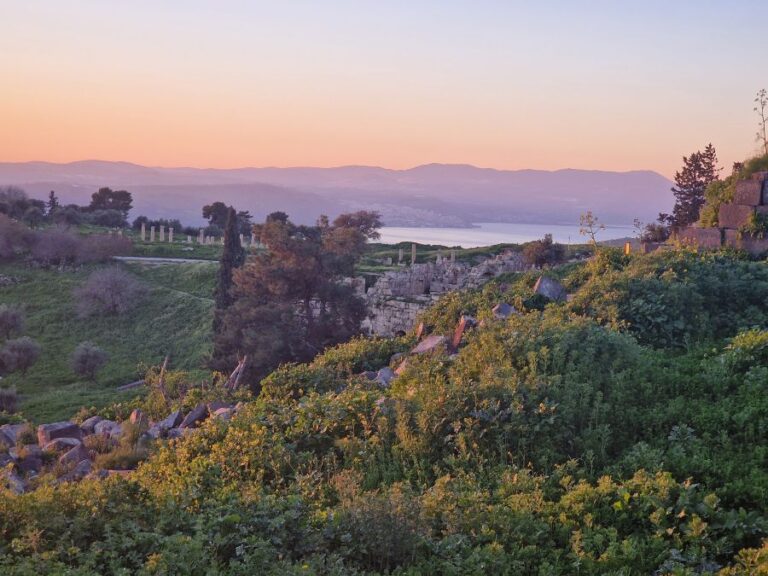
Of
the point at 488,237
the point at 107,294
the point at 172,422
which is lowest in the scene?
the point at 107,294

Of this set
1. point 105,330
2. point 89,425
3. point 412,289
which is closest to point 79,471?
point 89,425

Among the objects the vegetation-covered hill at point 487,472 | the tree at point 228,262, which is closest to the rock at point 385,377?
the vegetation-covered hill at point 487,472

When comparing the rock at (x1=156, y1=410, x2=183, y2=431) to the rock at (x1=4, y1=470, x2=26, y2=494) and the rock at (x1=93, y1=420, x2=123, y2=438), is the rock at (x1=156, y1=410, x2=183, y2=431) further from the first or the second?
the rock at (x1=4, y1=470, x2=26, y2=494)

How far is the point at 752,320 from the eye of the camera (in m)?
9.98

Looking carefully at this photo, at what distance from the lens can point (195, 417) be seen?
33.3ft

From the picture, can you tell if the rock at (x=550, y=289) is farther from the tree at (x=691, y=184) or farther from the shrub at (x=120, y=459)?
the tree at (x=691, y=184)

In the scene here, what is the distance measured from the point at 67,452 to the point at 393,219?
12325 centimetres

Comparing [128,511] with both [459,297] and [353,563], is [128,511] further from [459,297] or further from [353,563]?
[459,297]

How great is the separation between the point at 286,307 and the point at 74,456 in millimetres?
12222

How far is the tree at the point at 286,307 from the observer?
20.4 m

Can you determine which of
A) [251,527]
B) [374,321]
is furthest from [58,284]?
[251,527]

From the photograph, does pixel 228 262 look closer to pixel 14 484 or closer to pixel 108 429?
pixel 108 429

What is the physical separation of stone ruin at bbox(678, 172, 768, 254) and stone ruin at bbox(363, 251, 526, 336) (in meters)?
8.90

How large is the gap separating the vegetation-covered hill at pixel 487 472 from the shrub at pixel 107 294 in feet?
91.4
